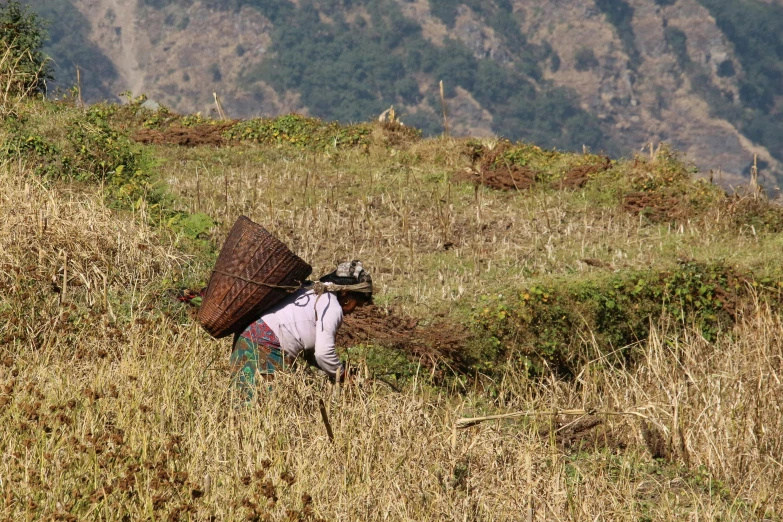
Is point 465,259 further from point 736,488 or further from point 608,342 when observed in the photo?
point 736,488

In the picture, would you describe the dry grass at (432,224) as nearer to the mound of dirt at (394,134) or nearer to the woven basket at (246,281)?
the mound of dirt at (394,134)

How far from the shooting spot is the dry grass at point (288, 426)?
4.66 meters

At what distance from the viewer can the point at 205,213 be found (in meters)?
13.2

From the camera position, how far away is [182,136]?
18734mm

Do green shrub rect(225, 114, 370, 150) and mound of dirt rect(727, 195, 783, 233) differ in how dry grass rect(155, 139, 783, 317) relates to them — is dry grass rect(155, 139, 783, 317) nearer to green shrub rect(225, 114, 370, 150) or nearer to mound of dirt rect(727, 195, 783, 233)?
mound of dirt rect(727, 195, 783, 233)

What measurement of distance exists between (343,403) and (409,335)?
357 centimetres

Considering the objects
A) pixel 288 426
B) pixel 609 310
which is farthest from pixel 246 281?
pixel 609 310

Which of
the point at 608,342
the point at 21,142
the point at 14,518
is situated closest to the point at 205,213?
the point at 21,142

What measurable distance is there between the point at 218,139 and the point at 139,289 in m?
10.8

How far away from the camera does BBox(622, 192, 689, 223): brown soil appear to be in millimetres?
→ 15242

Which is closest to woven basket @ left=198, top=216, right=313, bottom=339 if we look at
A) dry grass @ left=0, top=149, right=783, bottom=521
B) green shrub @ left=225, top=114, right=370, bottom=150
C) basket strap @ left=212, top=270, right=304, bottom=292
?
basket strap @ left=212, top=270, right=304, bottom=292

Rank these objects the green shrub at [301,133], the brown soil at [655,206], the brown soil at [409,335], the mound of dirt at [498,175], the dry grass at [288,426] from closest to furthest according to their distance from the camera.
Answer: the dry grass at [288,426]
the brown soil at [409,335]
the brown soil at [655,206]
the mound of dirt at [498,175]
the green shrub at [301,133]

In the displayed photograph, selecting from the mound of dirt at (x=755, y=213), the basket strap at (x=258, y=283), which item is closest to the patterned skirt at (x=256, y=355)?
the basket strap at (x=258, y=283)

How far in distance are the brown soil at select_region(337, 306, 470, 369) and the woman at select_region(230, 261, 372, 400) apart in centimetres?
274
